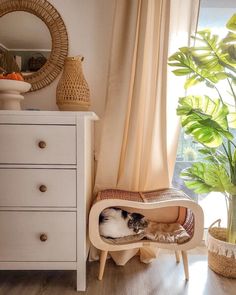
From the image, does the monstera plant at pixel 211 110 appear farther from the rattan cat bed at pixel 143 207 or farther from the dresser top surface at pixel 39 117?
the dresser top surface at pixel 39 117

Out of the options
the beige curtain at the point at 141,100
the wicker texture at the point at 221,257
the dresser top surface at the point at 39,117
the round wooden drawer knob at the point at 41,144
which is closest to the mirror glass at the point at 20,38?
the beige curtain at the point at 141,100

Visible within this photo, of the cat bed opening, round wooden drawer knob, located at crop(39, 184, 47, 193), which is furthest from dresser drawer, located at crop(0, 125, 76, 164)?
the cat bed opening

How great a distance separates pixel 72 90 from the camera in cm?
140

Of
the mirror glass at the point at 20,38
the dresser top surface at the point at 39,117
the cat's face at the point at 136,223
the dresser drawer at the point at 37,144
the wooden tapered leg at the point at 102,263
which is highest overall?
the mirror glass at the point at 20,38

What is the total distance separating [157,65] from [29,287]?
1514mm

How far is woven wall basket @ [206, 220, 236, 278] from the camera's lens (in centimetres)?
139

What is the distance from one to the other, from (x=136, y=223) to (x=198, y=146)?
0.85 metres

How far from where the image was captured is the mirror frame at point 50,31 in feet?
5.18

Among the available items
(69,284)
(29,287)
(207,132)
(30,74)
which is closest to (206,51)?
(207,132)

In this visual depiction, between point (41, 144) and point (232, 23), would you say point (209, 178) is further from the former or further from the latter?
point (41, 144)

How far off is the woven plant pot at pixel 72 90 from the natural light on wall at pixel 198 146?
0.81m

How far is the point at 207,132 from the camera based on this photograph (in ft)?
4.33

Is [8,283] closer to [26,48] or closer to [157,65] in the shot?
[26,48]

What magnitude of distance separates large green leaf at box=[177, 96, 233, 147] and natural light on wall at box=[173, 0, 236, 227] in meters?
0.41
